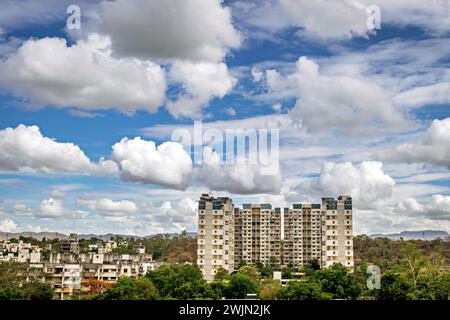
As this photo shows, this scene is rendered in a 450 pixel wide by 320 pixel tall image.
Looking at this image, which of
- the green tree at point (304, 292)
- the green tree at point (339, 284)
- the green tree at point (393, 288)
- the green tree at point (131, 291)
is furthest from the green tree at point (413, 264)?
the green tree at point (131, 291)

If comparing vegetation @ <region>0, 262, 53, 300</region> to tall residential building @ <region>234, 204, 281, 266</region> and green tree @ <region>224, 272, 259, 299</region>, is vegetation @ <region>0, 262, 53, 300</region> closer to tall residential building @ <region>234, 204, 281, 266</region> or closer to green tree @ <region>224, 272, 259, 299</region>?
green tree @ <region>224, 272, 259, 299</region>

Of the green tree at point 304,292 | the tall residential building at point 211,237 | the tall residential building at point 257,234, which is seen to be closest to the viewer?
the green tree at point 304,292

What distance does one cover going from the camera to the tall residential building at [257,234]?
22.3m

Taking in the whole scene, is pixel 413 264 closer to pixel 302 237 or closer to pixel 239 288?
pixel 239 288

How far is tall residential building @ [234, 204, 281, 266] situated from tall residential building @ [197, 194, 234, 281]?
626 centimetres

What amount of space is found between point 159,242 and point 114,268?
1059 centimetres

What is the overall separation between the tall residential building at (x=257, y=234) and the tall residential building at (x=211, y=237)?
6.26 m

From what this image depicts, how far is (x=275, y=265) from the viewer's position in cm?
2216

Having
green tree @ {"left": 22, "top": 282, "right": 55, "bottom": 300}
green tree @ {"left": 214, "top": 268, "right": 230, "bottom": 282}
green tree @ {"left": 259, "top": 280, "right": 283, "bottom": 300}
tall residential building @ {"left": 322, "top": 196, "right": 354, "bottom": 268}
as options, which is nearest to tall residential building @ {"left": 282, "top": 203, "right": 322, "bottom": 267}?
tall residential building @ {"left": 322, "top": 196, "right": 354, "bottom": 268}

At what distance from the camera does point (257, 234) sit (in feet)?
75.5

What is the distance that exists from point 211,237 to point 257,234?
770 cm

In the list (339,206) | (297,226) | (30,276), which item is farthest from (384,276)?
(297,226)

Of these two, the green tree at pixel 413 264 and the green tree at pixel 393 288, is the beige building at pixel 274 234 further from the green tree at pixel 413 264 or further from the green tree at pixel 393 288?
the green tree at pixel 393 288
